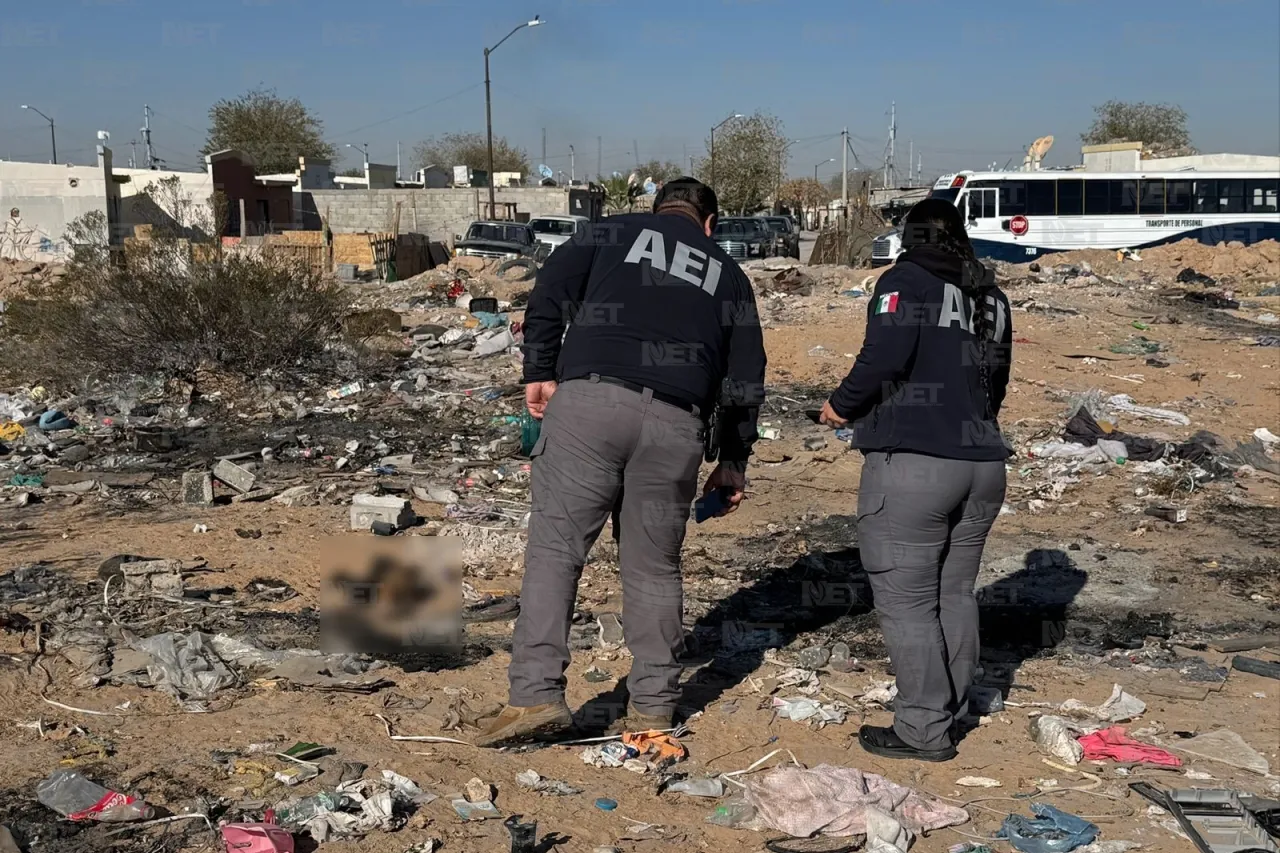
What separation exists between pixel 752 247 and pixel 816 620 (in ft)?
88.8

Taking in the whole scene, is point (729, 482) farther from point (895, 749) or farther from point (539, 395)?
point (895, 749)

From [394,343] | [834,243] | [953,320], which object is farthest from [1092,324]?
[953,320]

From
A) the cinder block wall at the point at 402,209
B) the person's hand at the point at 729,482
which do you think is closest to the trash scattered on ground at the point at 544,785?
the person's hand at the point at 729,482

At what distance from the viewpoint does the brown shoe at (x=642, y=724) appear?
396 cm

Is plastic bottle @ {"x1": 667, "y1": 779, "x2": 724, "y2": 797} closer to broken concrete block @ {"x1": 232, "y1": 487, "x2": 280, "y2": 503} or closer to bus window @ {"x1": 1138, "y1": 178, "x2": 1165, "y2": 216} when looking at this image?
broken concrete block @ {"x1": 232, "y1": 487, "x2": 280, "y2": 503}

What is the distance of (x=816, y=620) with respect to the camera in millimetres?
5570

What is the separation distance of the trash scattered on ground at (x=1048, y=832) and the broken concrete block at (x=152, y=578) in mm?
3691

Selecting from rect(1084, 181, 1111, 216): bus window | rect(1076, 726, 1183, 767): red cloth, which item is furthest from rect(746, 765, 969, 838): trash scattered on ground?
rect(1084, 181, 1111, 216): bus window

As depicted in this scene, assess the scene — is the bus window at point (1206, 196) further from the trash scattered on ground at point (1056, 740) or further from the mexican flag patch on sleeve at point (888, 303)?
the mexican flag patch on sleeve at point (888, 303)

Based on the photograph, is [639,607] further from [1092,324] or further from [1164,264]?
[1164,264]

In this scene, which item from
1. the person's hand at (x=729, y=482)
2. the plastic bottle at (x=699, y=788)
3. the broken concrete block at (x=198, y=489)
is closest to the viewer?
the plastic bottle at (x=699, y=788)

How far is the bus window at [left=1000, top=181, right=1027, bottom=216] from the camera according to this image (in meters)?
29.2

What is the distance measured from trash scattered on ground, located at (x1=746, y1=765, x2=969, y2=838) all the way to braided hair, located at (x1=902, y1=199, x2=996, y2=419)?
1.24 m

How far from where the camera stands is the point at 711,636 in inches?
208
